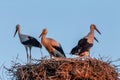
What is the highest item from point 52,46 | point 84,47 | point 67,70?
point 52,46

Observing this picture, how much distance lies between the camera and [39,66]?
1317cm

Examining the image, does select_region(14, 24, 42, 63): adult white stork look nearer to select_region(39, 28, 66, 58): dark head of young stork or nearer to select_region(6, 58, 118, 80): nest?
select_region(39, 28, 66, 58): dark head of young stork

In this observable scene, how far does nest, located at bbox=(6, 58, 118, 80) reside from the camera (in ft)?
42.7

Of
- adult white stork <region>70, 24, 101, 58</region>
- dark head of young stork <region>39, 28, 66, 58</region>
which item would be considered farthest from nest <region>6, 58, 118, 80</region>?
dark head of young stork <region>39, 28, 66, 58</region>

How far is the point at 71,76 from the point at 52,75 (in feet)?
1.34

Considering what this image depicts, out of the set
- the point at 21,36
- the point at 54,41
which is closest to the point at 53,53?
the point at 54,41

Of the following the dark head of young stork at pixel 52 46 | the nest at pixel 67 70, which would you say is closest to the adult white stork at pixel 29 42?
the dark head of young stork at pixel 52 46

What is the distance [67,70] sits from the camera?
13062 millimetres

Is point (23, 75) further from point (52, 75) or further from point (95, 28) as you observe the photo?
point (95, 28)

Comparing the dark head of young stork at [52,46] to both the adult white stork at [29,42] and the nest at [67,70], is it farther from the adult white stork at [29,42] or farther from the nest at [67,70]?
the nest at [67,70]

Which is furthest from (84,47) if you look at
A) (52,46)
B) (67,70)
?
(67,70)

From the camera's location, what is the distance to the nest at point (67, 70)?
42.7 ft

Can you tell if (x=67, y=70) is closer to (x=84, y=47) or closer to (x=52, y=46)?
(x=84, y=47)

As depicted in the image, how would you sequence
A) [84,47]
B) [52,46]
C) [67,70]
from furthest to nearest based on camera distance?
[52,46]
[84,47]
[67,70]
